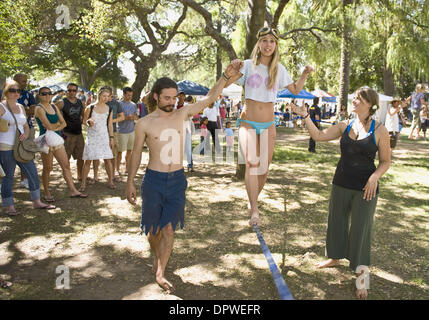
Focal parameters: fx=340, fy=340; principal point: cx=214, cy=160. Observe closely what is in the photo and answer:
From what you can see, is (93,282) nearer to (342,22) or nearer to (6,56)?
(6,56)

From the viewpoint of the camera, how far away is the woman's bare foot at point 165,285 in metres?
3.43

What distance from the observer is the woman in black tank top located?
3408 mm

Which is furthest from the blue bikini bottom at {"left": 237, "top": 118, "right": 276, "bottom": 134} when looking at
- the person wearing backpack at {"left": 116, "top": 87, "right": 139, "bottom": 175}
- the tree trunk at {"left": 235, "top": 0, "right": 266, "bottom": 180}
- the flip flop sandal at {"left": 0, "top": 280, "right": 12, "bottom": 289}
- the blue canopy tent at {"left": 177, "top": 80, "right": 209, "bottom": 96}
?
the blue canopy tent at {"left": 177, "top": 80, "right": 209, "bottom": 96}

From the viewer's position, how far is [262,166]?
14.3 feet

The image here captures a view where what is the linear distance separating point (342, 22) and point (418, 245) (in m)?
8.38

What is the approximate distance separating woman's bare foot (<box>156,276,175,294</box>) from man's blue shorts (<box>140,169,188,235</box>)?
494 mm

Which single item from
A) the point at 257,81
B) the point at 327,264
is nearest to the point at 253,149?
the point at 257,81

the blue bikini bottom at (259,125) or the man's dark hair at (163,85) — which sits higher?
the man's dark hair at (163,85)

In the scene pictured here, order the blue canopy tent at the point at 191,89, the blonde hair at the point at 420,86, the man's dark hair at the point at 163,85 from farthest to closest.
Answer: the blue canopy tent at the point at 191,89
the blonde hair at the point at 420,86
the man's dark hair at the point at 163,85

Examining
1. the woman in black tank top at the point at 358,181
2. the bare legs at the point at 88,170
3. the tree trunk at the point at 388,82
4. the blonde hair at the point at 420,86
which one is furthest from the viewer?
the tree trunk at the point at 388,82

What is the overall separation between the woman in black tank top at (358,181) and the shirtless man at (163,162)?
4.08ft

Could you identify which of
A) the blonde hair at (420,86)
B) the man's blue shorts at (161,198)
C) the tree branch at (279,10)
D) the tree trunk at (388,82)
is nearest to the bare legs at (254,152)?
the man's blue shorts at (161,198)

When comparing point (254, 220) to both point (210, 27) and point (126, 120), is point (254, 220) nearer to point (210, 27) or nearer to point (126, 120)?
point (126, 120)

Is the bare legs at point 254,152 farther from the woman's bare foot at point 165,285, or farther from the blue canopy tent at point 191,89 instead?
the blue canopy tent at point 191,89
